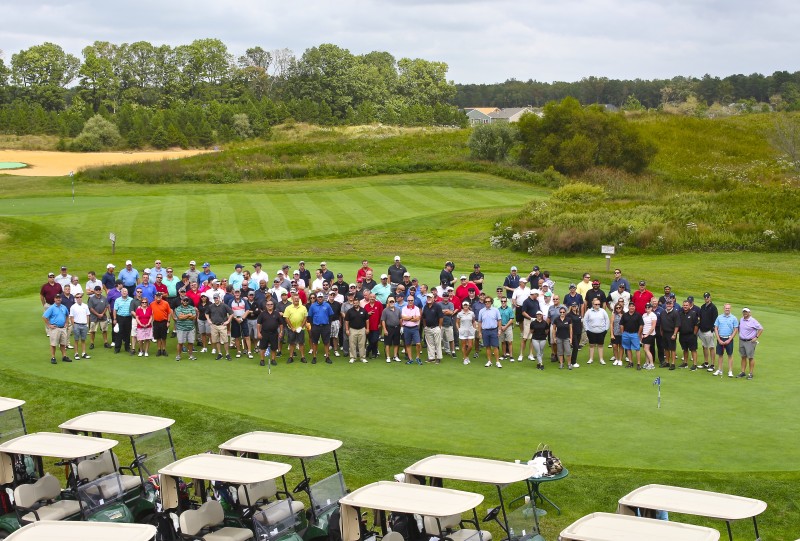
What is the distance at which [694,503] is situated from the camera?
9242mm

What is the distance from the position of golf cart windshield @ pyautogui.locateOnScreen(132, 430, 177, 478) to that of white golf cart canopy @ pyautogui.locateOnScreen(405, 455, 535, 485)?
3.94m

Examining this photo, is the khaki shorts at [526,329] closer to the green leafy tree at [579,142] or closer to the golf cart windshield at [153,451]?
the golf cart windshield at [153,451]

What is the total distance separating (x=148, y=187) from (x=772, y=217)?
118ft

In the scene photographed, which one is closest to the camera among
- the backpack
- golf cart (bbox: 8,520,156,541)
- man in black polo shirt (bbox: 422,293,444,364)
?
golf cart (bbox: 8,520,156,541)

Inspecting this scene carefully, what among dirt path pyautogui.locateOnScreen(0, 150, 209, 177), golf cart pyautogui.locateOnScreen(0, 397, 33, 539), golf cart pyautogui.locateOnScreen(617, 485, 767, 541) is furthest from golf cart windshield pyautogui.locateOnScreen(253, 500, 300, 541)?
dirt path pyautogui.locateOnScreen(0, 150, 209, 177)

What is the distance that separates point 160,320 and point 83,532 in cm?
1330

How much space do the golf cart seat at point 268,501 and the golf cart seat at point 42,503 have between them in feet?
7.41

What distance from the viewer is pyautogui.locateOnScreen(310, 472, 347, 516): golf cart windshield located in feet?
36.9

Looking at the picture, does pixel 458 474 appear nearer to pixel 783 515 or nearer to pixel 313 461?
pixel 313 461

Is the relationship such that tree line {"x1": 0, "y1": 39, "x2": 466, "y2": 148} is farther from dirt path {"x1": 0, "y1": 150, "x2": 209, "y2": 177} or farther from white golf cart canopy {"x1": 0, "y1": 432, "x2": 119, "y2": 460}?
white golf cart canopy {"x1": 0, "y1": 432, "x2": 119, "y2": 460}

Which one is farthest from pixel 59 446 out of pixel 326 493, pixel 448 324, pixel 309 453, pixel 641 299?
pixel 641 299

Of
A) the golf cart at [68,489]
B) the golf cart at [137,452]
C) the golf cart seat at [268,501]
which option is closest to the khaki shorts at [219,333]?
the golf cart at [137,452]

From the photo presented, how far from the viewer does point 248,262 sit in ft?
103

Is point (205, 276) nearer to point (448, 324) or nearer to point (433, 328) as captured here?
point (433, 328)
